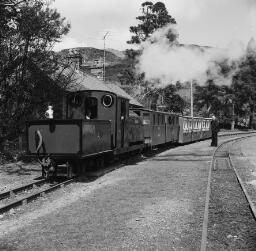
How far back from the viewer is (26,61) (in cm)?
1839

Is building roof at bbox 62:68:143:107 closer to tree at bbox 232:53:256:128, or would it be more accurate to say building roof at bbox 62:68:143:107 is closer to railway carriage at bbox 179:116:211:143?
railway carriage at bbox 179:116:211:143

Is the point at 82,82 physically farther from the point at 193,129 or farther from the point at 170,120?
the point at 193,129

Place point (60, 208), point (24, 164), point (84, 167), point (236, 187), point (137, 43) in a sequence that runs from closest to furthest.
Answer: point (60, 208), point (236, 187), point (84, 167), point (24, 164), point (137, 43)

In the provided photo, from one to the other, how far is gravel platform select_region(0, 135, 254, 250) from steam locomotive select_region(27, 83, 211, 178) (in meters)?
1.03

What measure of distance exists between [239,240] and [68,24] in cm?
1387

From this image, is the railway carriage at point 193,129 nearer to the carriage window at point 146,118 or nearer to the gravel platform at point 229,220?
the carriage window at point 146,118

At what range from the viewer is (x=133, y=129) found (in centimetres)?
1798

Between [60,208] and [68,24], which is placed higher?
[68,24]

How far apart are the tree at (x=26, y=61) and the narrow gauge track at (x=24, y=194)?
6.62 m

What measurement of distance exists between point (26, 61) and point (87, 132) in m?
6.97

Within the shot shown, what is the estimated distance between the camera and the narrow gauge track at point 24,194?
9373mm

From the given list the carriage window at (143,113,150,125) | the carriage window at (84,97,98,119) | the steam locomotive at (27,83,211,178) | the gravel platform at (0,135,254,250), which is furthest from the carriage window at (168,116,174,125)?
the gravel platform at (0,135,254,250)

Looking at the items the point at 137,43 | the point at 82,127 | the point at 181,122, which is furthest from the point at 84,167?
the point at 137,43

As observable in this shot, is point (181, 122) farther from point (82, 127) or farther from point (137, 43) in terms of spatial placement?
point (137, 43)
